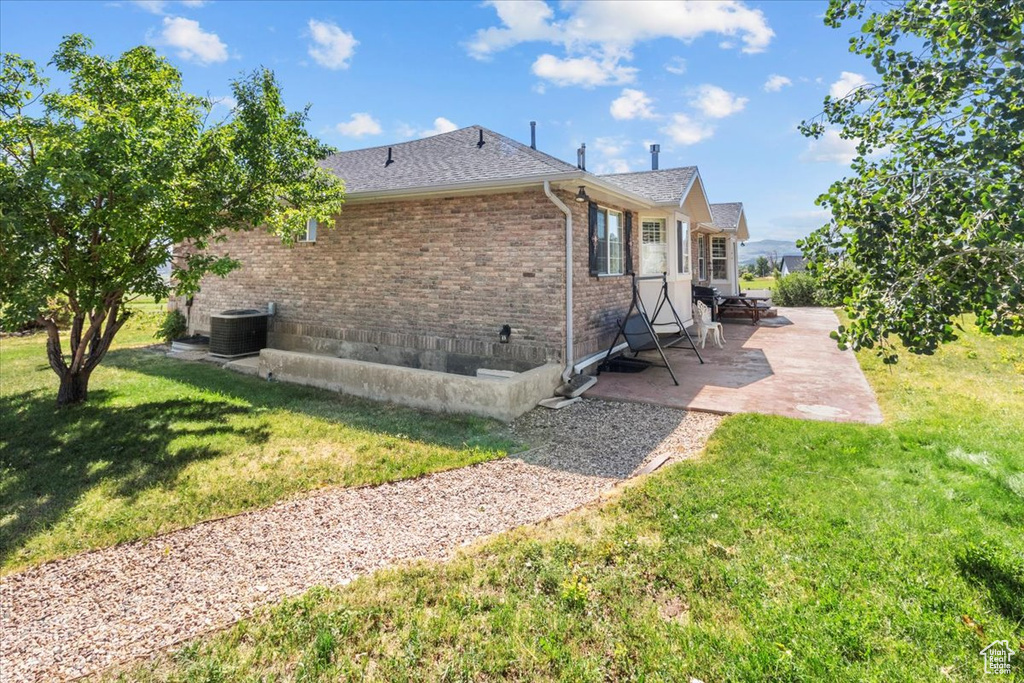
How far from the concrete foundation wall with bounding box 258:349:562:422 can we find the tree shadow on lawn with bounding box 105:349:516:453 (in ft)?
0.47

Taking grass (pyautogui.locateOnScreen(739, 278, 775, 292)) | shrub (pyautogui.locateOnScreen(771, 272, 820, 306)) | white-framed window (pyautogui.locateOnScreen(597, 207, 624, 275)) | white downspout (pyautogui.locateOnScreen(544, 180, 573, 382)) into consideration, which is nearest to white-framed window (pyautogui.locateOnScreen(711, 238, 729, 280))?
shrub (pyautogui.locateOnScreen(771, 272, 820, 306))

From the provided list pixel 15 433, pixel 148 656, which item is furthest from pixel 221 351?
pixel 148 656

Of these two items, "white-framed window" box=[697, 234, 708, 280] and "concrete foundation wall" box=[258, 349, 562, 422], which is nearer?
"concrete foundation wall" box=[258, 349, 562, 422]

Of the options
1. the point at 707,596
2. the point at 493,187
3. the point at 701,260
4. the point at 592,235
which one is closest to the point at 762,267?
the point at 701,260

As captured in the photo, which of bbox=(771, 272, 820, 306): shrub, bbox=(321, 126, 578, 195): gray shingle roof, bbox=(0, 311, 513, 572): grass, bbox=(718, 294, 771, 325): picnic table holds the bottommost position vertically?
bbox=(0, 311, 513, 572): grass

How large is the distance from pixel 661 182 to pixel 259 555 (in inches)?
475

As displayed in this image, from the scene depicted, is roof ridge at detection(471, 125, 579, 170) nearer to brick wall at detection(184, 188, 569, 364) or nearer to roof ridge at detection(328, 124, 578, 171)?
roof ridge at detection(328, 124, 578, 171)

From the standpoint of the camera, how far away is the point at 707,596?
2977 mm

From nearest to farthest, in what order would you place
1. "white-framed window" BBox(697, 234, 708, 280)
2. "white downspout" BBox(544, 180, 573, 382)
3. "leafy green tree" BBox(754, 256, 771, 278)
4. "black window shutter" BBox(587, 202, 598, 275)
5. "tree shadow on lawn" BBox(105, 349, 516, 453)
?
"tree shadow on lawn" BBox(105, 349, 516, 453) → "white downspout" BBox(544, 180, 573, 382) → "black window shutter" BBox(587, 202, 598, 275) → "white-framed window" BBox(697, 234, 708, 280) → "leafy green tree" BBox(754, 256, 771, 278)

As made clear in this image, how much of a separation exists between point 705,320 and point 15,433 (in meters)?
13.5

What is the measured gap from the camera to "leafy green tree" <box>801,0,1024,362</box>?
2.44m

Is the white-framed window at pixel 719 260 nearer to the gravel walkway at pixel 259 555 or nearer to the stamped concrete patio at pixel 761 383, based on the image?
the stamped concrete patio at pixel 761 383

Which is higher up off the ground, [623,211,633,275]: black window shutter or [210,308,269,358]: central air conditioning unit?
[623,211,633,275]: black window shutter

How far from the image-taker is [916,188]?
3049 millimetres
